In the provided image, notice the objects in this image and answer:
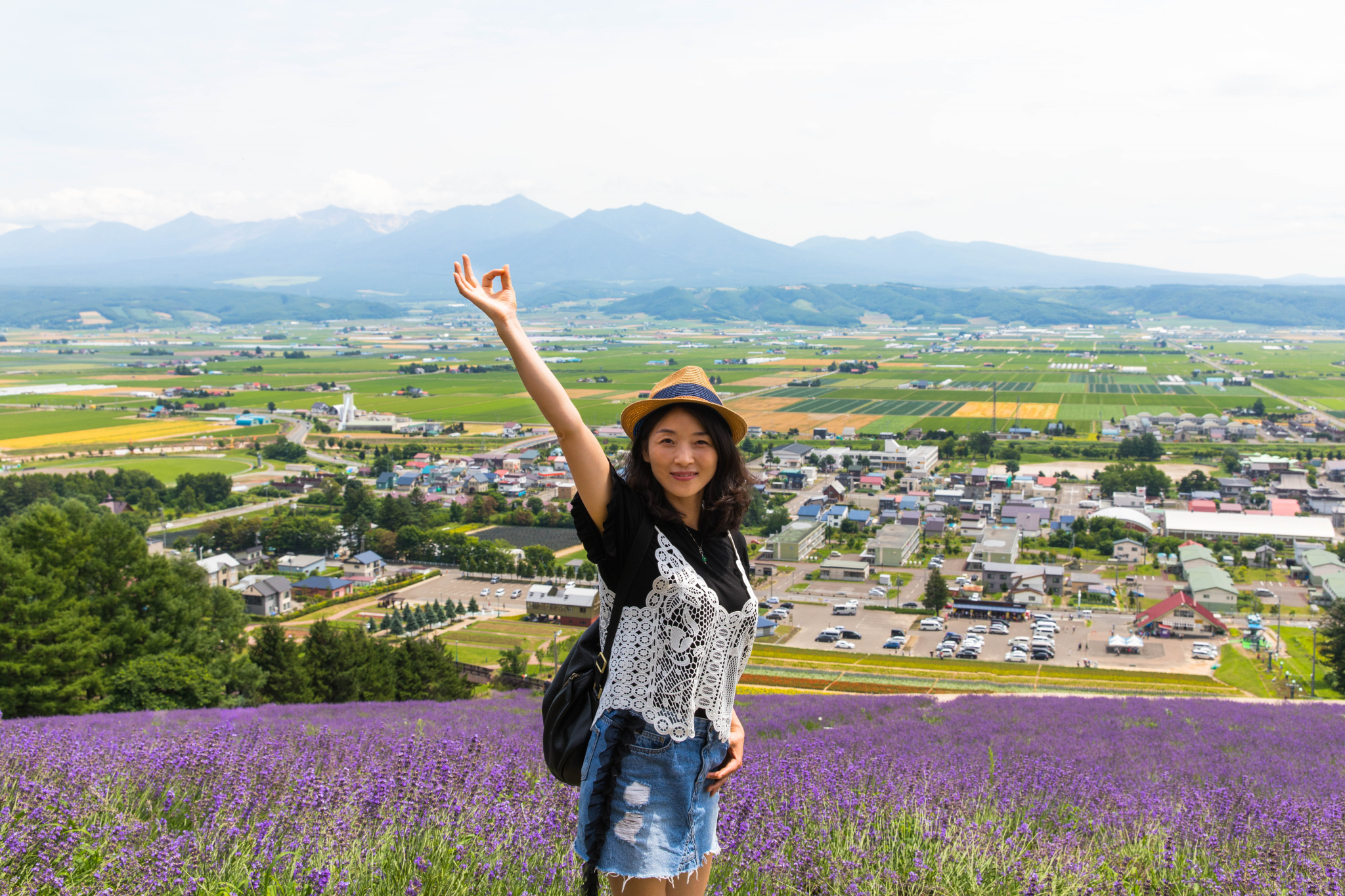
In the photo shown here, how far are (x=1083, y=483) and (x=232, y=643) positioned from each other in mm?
42973

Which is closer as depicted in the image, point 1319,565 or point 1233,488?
point 1319,565

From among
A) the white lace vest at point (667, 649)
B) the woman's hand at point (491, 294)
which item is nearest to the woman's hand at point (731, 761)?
the white lace vest at point (667, 649)

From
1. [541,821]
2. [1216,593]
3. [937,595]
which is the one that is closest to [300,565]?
[937,595]

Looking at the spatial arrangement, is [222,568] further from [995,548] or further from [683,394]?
[683,394]

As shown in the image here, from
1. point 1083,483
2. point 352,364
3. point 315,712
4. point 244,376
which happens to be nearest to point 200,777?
point 315,712

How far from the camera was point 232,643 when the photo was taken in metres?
16.7

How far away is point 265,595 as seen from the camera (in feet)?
100

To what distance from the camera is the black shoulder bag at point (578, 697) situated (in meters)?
1.96

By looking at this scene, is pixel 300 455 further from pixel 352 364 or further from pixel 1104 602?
pixel 352 364

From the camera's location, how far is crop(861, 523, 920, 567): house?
35.7 m

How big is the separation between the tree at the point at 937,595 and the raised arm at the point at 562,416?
29360 millimetres

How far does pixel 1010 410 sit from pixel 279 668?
6874cm

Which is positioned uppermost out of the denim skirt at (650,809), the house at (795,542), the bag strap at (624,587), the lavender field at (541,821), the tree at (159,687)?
the bag strap at (624,587)

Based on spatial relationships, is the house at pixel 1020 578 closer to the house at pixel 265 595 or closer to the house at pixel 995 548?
the house at pixel 995 548
